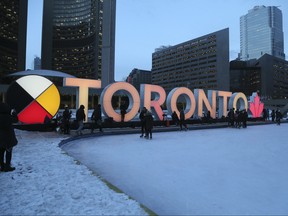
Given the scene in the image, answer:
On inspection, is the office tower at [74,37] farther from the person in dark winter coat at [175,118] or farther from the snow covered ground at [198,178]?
the snow covered ground at [198,178]

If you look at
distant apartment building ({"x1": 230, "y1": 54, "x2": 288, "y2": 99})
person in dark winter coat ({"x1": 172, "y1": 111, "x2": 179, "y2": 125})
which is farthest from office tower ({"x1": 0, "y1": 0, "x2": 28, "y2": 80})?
distant apartment building ({"x1": 230, "y1": 54, "x2": 288, "y2": 99})

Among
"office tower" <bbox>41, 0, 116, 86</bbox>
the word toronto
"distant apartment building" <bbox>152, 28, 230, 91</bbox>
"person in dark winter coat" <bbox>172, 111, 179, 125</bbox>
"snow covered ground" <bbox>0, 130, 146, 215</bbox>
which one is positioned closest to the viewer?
"snow covered ground" <bbox>0, 130, 146, 215</bbox>

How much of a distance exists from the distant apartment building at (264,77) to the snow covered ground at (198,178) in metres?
131

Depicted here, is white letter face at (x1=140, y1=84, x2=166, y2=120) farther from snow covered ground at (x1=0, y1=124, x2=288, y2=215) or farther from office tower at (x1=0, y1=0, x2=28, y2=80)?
office tower at (x1=0, y1=0, x2=28, y2=80)

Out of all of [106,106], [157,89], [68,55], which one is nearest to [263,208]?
[106,106]

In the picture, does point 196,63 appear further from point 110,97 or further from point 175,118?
point 110,97

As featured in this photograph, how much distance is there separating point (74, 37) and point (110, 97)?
126 m

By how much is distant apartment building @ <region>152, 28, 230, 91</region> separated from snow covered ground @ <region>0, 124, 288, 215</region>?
103 metres

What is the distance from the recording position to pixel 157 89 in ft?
56.8

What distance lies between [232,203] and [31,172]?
382 cm

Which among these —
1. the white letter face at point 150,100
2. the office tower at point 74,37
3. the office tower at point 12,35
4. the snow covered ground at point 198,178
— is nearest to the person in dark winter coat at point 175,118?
the white letter face at point 150,100

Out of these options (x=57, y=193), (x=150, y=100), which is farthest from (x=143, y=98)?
(x=57, y=193)

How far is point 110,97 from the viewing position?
14984 mm

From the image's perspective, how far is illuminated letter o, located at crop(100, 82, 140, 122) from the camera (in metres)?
14.8
